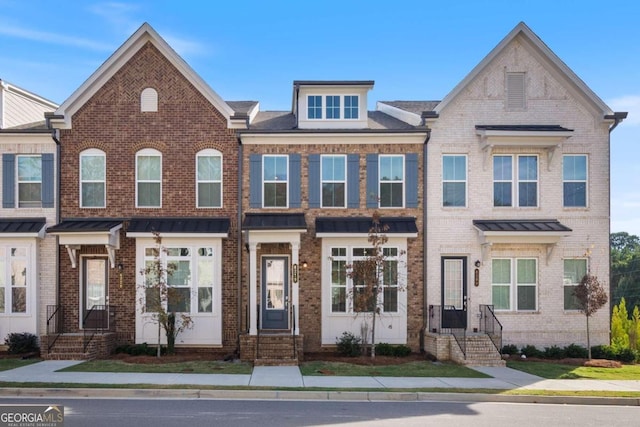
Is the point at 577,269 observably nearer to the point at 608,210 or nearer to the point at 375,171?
the point at 608,210

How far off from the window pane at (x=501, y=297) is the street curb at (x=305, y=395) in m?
7.05

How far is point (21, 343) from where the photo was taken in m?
18.5

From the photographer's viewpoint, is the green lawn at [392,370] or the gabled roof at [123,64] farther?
the gabled roof at [123,64]

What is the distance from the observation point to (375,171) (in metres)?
20.0

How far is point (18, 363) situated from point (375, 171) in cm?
1249

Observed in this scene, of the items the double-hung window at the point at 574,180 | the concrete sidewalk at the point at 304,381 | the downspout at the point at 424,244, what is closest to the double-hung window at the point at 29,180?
the concrete sidewalk at the point at 304,381

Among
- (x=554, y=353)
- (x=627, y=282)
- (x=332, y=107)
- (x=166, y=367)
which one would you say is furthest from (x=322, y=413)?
(x=627, y=282)

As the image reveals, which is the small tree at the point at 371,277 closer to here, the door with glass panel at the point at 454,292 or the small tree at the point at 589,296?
the door with glass panel at the point at 454,292

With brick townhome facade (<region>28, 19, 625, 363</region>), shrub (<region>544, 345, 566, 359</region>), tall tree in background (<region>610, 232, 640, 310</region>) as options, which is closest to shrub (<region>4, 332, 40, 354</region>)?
brick townhome facade (<region>28, 19, 625, 363</region>)

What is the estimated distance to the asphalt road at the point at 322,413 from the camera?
10289mm

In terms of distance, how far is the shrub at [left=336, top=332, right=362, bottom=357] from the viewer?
60.8 ft

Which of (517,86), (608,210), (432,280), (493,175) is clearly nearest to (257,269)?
(432,280)

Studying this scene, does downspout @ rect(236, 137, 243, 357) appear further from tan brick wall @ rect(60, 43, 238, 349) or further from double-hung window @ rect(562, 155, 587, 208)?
double-hung window @ rect(562, 155, 587, 208)

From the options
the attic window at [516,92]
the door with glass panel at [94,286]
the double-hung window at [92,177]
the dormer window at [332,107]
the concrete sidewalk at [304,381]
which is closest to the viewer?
the concrete sidewalk at [304,381]
